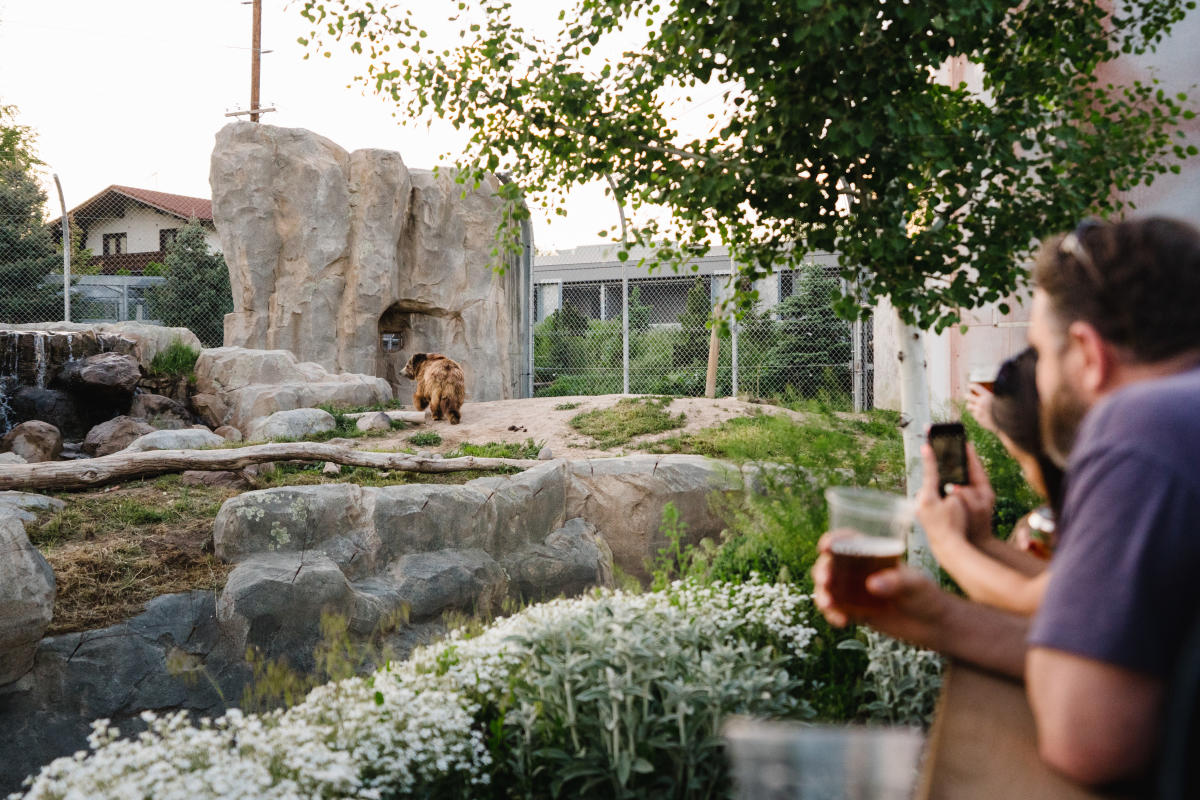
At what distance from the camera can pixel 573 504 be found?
23.2ft

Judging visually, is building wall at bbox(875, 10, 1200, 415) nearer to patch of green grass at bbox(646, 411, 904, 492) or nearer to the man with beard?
patch of green grass at bbox(646, 411, 904, 492)

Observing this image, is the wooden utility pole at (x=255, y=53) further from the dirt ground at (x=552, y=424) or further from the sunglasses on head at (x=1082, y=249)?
the sunglasses on head at (x=1082, y=249)

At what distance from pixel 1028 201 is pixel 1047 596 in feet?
10.1

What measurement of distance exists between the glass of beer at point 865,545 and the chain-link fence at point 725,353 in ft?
39.0

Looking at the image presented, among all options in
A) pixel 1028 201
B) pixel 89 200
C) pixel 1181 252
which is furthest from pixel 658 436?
pixel 89 200

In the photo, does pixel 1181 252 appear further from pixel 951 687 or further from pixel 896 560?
pixel 951 687

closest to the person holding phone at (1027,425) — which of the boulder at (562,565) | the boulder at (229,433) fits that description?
→ the boulder at (562,565)

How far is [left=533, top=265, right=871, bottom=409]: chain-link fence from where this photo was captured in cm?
1401

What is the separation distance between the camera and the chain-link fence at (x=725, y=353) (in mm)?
14008

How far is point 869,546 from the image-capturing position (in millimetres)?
1415

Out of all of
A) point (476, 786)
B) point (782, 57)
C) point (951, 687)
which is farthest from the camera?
point (782, 57)

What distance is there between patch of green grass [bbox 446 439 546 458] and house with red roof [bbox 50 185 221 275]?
2344 cm

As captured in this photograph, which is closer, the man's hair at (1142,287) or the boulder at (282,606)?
the man's hair at (1142,287)

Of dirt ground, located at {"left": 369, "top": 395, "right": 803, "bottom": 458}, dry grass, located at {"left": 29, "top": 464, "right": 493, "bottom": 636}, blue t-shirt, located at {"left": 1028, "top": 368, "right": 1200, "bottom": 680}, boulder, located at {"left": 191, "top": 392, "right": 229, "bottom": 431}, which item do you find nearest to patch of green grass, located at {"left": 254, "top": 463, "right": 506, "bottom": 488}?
dry grass, located at {"left": 29, "top": 464, "right": 493, "bottom": 636}
